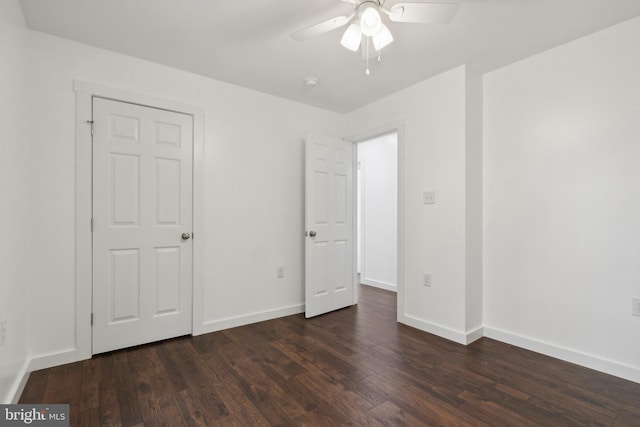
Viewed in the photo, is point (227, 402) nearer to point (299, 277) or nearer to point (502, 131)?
point (299, 277)

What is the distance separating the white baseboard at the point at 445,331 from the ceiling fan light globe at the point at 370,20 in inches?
98.5

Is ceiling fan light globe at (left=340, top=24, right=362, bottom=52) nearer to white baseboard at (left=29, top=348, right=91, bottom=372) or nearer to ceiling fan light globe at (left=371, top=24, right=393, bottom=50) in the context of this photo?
ceiling fan light globe at (left=371, top=24, right=393, bottom=50)

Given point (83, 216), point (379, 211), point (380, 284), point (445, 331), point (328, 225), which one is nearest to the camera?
point (83, 216)

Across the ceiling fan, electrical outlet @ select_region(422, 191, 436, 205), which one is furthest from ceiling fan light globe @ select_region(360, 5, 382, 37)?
electrical outlet @ select_region(422, 191, 436, 205)

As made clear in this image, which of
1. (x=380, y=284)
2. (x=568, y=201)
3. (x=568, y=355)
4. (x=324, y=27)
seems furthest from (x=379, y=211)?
(x=324, y=27)

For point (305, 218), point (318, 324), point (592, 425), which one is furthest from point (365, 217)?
point (592, 425)

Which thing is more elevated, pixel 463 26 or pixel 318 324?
pixel 463 26

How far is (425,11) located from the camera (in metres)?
1.59

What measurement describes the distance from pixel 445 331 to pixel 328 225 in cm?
163

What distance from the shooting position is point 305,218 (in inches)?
135

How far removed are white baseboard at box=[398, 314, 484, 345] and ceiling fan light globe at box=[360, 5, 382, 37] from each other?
2.50 meters

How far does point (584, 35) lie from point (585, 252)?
1639 millimetres

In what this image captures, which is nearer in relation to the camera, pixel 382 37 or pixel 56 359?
pixel 382 37

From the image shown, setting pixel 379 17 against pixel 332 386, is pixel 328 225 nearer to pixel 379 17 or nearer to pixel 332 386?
pixel 332 386
